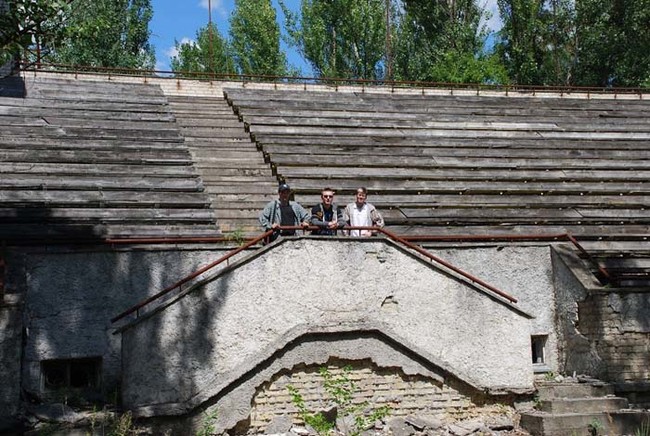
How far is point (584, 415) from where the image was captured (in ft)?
25.9

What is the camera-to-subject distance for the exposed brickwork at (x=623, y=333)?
890 cm

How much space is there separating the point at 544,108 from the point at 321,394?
11417 millimetres

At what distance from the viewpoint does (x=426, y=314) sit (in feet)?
27.3

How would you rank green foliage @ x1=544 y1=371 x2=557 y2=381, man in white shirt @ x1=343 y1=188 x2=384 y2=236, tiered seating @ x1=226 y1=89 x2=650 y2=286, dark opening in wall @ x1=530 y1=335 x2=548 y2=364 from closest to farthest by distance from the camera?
1. man in white shirt @ x1=343 y1=188 x2=384 y2=236
2. green foliage @ x1=544 y1=371 x2=557 y2=381
3. dark opening in wall @ x1=530 y1=335 x2=548 y2=364
4. tiered seating @ x1=226 y1=89 x2=650 y2=286

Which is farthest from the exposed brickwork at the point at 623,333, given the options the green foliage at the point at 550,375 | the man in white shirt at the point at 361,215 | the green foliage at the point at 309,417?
the green foliage at the point at 309,417

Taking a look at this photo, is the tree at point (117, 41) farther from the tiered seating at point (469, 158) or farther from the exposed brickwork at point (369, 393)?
the exposed brickwork at point (369, 393)

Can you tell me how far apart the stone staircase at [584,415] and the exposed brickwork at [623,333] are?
0.47 meters

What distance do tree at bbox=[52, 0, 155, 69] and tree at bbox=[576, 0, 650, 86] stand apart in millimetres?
17878

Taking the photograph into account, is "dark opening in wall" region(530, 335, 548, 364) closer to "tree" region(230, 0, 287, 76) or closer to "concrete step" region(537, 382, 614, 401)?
"concrete step" region(537, 382, 614, 401)

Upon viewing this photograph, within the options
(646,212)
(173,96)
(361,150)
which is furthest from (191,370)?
(173,96)

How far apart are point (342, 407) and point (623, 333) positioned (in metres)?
3.60

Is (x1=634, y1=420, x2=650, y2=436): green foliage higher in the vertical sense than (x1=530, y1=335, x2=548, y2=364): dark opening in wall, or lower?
lower

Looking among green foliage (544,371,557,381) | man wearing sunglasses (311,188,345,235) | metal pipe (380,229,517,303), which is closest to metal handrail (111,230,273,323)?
man wearing sunglasses (311,188,345,235)

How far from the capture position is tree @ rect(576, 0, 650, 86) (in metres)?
29.6
